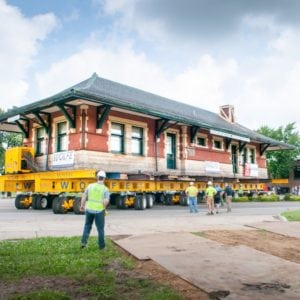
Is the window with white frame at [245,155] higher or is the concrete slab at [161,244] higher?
the window with white frame at [245,155]

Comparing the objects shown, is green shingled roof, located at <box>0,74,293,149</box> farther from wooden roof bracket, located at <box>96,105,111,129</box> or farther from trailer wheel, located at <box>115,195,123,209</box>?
trailer wheel, located at <box>115,195,123,209</box>

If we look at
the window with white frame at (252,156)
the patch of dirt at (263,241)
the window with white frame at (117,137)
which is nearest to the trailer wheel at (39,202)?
the window with white frame at (117,137)

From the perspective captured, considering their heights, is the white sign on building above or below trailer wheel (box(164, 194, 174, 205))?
above

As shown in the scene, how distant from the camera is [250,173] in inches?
1325

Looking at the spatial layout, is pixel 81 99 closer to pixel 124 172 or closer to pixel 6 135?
pixel 124 172

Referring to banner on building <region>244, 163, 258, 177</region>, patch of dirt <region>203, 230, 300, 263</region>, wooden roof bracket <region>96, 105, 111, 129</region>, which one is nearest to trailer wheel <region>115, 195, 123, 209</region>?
wooden roof bracket <region>96, 105, 111, 129</region>

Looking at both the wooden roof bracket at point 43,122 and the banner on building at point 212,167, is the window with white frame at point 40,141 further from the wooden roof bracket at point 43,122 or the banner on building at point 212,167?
the banner on building at point 212,167

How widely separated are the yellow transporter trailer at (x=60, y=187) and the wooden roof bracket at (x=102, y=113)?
2.98m

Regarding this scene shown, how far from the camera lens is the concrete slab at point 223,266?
16.5 ft

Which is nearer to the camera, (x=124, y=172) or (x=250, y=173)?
(x=124, y=172)

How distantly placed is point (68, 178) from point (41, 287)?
14681 mm

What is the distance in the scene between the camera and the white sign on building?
2031 cm

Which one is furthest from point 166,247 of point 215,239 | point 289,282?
point 289,282

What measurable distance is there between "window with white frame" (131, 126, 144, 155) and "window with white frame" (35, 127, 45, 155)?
5.33 metres
